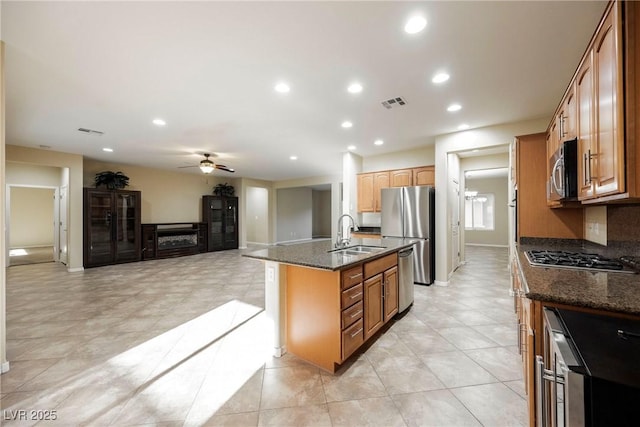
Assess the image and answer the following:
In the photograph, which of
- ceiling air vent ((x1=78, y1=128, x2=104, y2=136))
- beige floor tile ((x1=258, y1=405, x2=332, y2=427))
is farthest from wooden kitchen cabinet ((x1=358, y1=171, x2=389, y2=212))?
ceiling air vent ((x1=78, y1=128, x2=104, y2=136))

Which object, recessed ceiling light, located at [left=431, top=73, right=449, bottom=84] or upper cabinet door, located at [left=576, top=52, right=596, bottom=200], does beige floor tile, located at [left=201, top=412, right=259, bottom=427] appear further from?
recessed ceiling light, located at [left=431, top=73, right=449, bottom=84]

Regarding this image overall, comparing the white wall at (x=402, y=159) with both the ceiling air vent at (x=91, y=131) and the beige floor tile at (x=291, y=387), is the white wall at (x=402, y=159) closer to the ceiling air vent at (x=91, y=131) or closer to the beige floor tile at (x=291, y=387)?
the beige floor tile at (x=291, y=387)

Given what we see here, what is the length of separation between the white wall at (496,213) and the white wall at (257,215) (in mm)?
7970

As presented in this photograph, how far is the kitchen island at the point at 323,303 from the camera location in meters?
2.03

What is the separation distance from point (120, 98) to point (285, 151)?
3119mm

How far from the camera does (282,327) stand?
2.35 m

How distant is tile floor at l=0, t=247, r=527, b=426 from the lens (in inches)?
63.7

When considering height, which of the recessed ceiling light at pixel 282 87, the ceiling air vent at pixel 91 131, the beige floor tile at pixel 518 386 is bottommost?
the beige floor tile at pixel 518 386

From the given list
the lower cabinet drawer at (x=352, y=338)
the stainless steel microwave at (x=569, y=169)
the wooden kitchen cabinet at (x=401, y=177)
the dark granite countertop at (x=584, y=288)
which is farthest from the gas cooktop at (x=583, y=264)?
the wooden kitchen cabinet at (x=401, y=177)

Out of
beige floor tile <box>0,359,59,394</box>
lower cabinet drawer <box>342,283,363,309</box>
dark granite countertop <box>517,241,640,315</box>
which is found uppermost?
dark granite countertop <box>517,241,640,315</box>

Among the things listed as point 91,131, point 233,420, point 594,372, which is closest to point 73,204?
point 91,131

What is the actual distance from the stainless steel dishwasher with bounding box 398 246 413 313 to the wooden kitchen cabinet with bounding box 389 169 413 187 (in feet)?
7.32

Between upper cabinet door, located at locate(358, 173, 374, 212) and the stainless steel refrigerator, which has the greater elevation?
upper cabinet door, located at locate(358, 173, 374, 212)

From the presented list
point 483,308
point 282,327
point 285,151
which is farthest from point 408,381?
point 285,151
